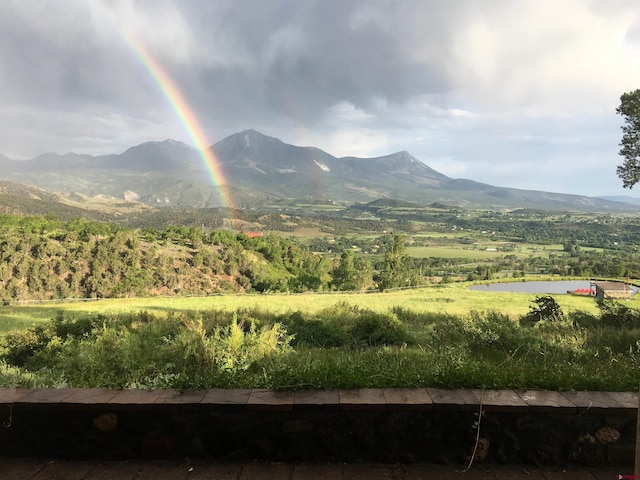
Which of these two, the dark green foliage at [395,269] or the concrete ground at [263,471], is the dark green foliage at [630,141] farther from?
the dark green foliage at [395,269]

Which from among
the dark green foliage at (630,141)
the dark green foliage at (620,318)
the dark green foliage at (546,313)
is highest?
the dark green foliage at (630,141)

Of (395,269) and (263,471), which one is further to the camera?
(395,269)

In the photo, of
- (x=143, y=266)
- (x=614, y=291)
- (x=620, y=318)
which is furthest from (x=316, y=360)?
(x=143, y=266)

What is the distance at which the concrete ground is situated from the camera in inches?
104

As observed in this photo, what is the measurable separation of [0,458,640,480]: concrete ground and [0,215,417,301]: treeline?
43218 millimetres

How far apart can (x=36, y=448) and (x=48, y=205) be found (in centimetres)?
11099

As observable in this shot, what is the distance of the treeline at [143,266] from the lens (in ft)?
153

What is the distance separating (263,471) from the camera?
8.84ft

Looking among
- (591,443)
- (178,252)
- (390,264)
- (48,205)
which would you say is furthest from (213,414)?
(48,205)

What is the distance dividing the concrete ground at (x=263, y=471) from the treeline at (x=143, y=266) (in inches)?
1702

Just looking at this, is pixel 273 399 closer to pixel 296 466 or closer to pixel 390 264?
pixel 296 466

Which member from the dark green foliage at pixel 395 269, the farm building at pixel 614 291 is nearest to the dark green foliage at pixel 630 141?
the farm building at pixel 614 291

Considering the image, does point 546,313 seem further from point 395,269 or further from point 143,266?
point 143,266

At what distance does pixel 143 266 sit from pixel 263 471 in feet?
186
